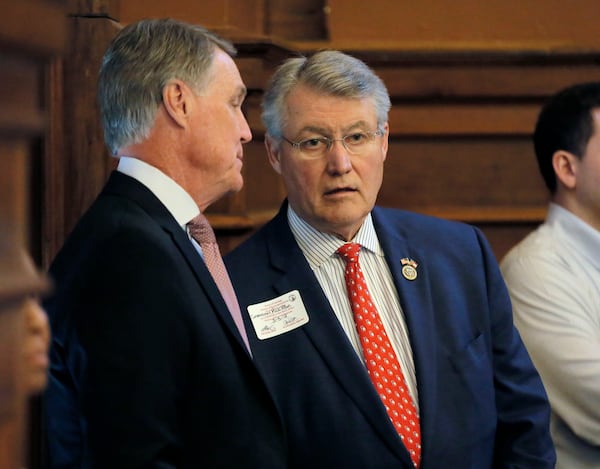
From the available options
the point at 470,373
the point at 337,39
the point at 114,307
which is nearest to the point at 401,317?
the point at 470,373

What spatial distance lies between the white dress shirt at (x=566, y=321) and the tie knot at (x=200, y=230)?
114cm

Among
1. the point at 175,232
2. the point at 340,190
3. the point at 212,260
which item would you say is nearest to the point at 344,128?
the point at 340,190

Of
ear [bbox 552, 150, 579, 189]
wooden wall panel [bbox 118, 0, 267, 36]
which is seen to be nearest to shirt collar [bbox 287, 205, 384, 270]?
ear [bbox 552, 150, 579, 189]

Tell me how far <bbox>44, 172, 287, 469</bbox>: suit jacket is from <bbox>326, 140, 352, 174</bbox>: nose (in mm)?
667

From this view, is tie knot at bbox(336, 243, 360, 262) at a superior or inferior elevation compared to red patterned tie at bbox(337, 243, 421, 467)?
superior

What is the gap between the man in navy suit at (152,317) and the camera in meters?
1.56

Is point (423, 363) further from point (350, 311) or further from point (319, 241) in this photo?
point (319, 241)

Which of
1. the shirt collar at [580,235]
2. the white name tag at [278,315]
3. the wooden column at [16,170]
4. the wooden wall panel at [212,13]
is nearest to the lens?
the wooden column at [16,170]

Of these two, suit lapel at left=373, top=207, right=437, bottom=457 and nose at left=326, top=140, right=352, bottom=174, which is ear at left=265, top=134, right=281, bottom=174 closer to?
nose at left=326, top=140, right=352, bottom=174

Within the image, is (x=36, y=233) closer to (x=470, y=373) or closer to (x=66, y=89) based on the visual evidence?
(x=66, y=89)

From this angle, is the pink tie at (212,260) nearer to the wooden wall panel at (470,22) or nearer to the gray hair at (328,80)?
the gray hair at (328,80)

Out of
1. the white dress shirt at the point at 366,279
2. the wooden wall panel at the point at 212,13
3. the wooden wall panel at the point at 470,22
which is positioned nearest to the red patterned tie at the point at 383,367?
the white dress shirt at the point at 366,279

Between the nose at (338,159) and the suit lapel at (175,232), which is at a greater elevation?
the nose at (338,159)

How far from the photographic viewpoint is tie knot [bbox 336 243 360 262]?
2.32 metres
